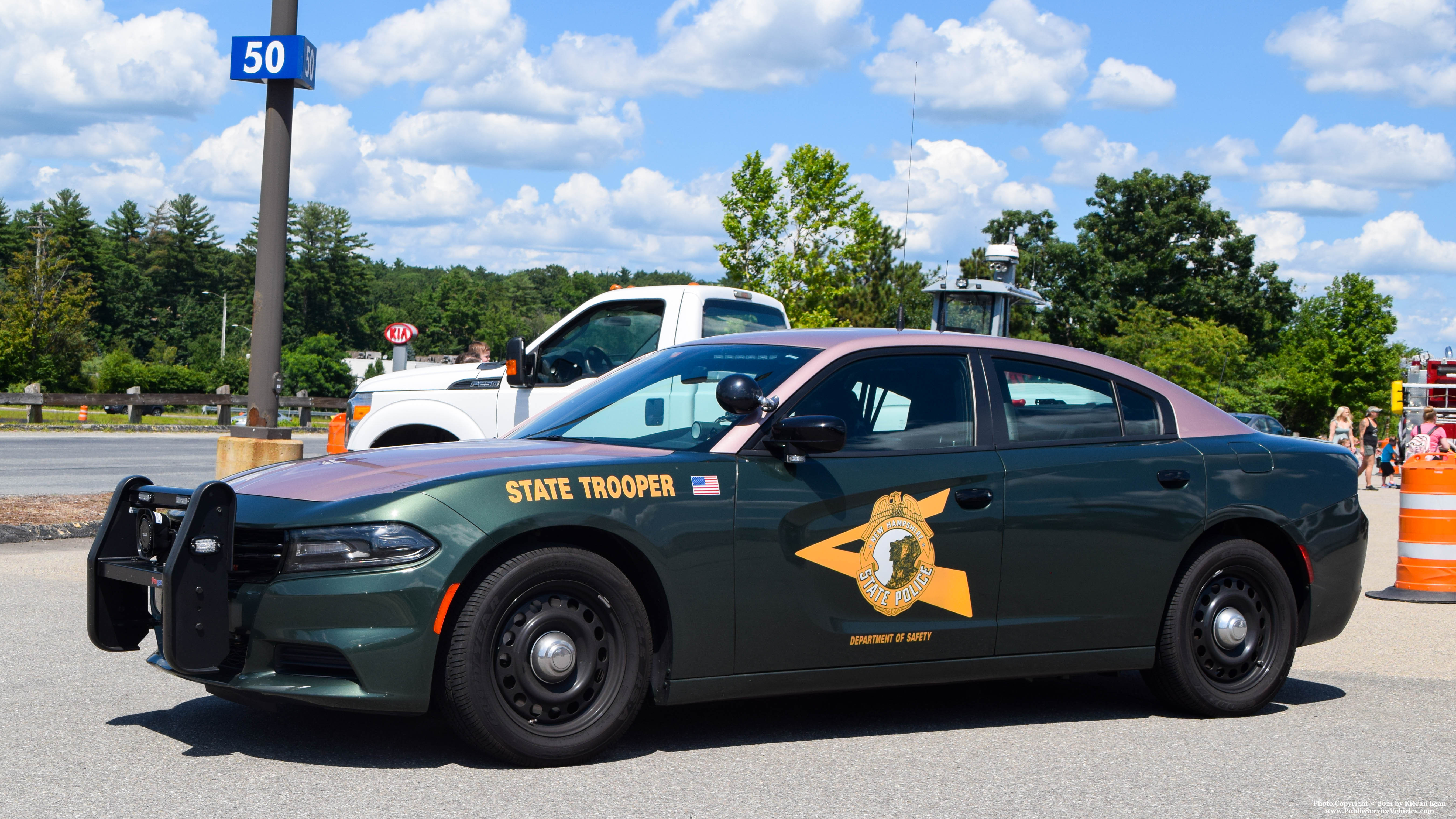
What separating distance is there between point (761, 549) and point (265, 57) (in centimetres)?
841

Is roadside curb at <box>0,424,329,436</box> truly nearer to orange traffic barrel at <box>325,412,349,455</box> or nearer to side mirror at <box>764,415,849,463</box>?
orange traffic barrel at <box>325,412,349,455</box>

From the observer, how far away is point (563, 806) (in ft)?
13.2

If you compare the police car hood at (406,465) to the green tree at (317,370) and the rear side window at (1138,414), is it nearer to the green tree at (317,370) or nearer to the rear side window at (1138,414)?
the rear side window at (1138,414)

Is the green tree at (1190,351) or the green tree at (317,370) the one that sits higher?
the green tree at (1190,351)

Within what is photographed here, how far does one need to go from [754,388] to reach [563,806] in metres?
1.61

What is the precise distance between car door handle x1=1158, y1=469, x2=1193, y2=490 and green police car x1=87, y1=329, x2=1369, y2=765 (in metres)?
0.01

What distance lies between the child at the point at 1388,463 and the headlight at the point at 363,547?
27.2 m

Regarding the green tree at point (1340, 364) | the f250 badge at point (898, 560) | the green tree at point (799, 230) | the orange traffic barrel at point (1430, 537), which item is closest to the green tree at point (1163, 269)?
the green tree at point (1340, 364)

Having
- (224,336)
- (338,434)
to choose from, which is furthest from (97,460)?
(224,336)

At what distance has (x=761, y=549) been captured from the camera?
479 cm

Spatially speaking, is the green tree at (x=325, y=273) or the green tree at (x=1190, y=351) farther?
the green tree at (x=325, y=273)

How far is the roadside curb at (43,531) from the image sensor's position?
10.5 m

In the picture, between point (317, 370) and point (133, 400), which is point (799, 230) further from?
point (317, 370)

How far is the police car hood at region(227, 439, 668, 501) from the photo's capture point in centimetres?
443
